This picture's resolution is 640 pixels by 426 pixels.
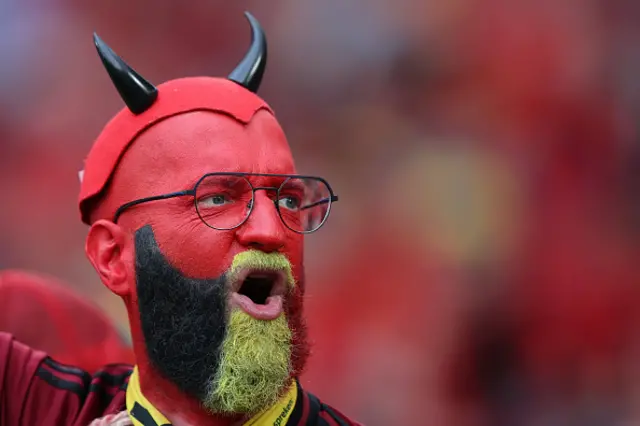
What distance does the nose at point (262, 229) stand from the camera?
185cm

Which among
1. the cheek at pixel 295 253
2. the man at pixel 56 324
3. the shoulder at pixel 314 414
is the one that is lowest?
the man at pixel 56 324

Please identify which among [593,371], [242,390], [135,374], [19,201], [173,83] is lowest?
[593,371]

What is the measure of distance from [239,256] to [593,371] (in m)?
3.22

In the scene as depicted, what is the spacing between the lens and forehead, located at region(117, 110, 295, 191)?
1920 mm

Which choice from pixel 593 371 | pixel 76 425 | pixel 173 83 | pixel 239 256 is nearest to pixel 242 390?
pixel 239 256

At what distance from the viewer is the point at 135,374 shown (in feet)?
6.88

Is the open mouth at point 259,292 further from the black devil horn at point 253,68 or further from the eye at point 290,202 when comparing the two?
the black devil horn at point 253,68

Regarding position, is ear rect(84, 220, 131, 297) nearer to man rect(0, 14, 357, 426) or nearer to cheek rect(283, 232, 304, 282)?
man rect(0, 14, 357, 426)

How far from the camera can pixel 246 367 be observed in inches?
72.1

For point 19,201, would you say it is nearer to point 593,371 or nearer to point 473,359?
point 473,359

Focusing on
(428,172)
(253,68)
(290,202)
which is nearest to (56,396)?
(290,202)

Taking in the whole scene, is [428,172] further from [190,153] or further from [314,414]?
[190,153]

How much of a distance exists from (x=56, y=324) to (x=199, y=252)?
3.13ft

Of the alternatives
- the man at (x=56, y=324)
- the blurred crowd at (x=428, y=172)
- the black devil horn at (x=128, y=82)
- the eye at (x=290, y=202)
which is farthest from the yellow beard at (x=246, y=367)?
the blurred crowd at (x=428, y=172)
